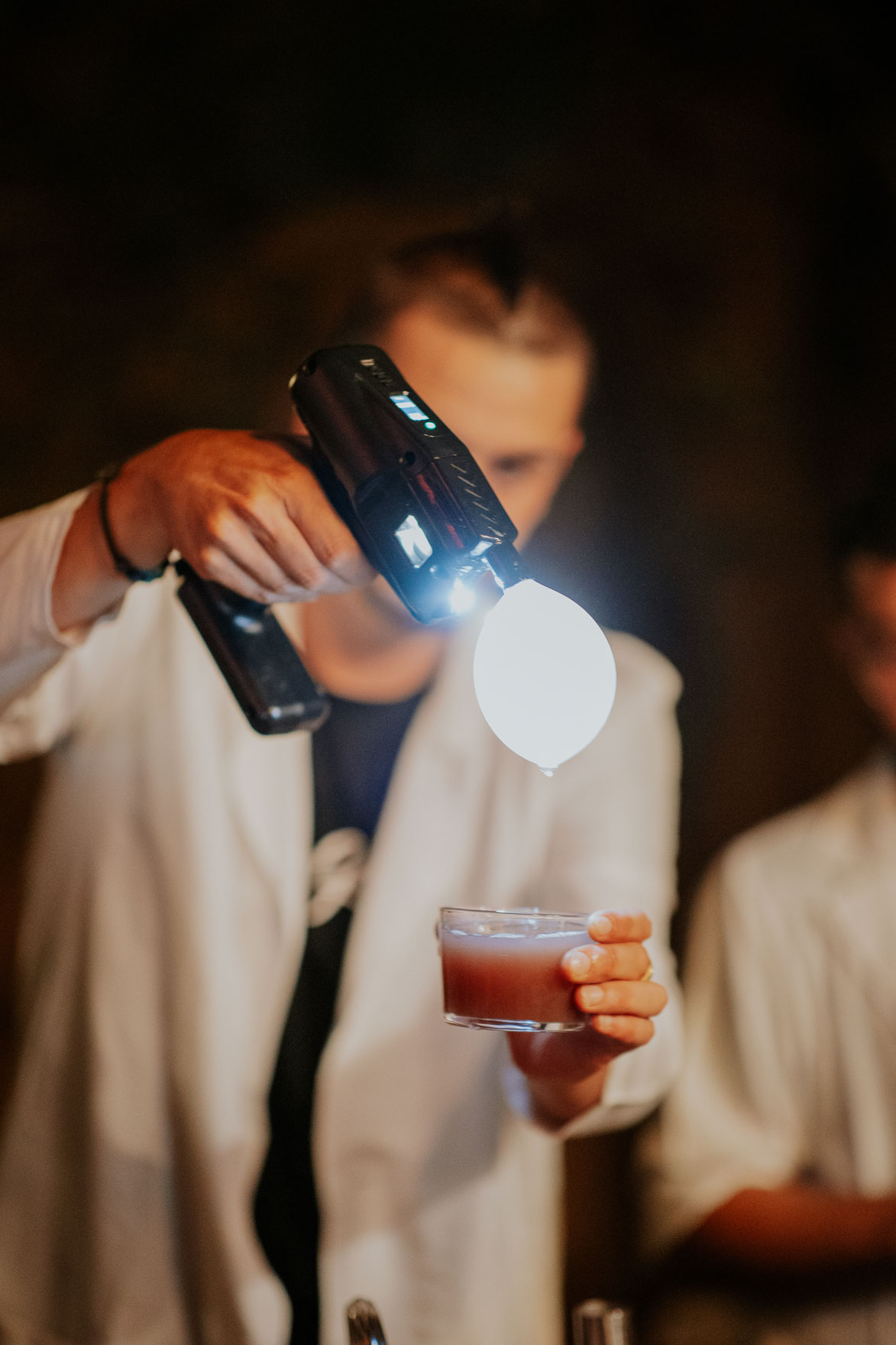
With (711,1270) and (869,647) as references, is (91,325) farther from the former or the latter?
(711,1270)

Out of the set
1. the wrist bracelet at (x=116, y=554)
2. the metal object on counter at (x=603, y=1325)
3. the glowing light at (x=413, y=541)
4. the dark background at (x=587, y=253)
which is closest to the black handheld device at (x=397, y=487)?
the glowing light at (x=413, y=541)

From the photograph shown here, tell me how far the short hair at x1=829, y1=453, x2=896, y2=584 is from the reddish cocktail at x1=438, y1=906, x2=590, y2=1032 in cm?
122

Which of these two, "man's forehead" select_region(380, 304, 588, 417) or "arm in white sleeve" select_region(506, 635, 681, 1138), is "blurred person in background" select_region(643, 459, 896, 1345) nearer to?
"arm in white sleeve" select_region(506, 635, 681, 1138)

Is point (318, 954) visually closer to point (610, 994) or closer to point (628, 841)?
point (628, 841)

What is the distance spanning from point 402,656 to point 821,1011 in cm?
101

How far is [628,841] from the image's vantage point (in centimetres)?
130

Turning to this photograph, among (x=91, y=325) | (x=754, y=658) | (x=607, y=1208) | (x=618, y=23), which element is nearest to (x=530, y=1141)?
(x=607, y=1208)

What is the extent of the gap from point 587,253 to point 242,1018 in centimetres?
156

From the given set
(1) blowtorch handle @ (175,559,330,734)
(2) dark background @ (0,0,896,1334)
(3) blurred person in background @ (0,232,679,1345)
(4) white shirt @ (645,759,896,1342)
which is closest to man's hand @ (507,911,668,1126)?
(3) blurred person in background @ (0,232,679,1345)

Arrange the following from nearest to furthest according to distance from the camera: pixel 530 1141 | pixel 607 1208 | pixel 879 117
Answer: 1. pixel 530 1141
2. pixel 607 1208
3. pixel 879 117

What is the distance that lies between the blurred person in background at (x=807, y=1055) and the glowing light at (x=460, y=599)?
1.29m

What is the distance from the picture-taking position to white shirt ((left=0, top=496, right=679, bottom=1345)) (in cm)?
119

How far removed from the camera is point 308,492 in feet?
2.31

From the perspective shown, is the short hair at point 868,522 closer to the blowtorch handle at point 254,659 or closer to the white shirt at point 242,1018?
the white shirt at point 242,1018
